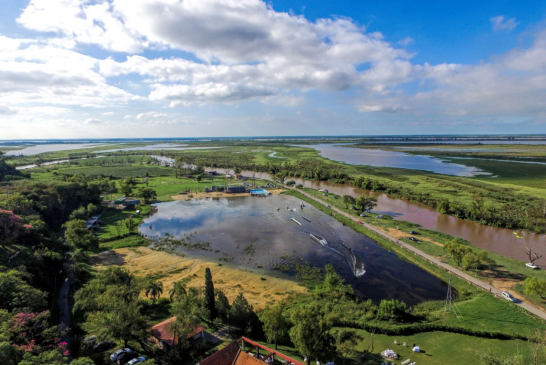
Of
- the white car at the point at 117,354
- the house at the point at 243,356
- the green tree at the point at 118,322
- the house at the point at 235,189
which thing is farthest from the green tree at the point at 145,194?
the house at the point at 243,356

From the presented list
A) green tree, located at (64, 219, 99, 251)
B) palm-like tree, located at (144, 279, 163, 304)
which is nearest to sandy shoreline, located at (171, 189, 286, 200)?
green tree, located at (64, 219, 99, 251)

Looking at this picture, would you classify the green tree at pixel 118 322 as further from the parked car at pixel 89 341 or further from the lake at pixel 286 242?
the lake at pixel 286 242

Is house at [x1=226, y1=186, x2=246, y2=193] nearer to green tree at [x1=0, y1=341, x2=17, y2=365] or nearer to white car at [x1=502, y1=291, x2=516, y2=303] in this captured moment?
white car at [x1=502, y1=291, x2=516, y2=303]

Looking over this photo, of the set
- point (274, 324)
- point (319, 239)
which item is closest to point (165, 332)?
point (274, 324)

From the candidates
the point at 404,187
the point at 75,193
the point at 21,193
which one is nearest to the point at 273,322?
the point at 21,193

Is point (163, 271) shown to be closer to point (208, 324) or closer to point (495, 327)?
point (208, 324)

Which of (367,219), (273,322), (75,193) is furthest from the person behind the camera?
(75,193)
